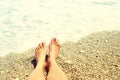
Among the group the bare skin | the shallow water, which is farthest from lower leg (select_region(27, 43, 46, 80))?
the shallow water

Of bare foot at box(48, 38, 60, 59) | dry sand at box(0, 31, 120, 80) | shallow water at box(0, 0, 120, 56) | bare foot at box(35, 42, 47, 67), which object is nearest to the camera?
dry sand at box(0, 31, 120, 80)

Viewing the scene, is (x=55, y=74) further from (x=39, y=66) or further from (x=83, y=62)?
(x=83, y=62)

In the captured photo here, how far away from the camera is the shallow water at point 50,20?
21.7ft

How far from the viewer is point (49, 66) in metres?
3.87

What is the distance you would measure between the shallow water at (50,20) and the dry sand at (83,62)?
3.74ft

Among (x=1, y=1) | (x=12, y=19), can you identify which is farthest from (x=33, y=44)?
(x=1, y=1)

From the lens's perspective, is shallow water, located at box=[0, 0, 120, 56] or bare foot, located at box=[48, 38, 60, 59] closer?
bare foot, located at box=[48, 38, 60, 59]

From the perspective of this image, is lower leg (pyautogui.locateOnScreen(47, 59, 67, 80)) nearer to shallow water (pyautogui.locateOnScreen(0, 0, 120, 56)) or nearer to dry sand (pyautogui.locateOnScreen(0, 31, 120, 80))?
dry sand (pyautogui.locateOnScreen(0, 31, 120, 80))

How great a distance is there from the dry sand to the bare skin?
20cm

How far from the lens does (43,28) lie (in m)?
7.07

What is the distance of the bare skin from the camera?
3.47m

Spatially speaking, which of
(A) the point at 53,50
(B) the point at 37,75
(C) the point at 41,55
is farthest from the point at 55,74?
(A) the point at 53,50

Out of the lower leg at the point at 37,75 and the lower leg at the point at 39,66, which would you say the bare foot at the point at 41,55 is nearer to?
the lower leg at the point at 39,66

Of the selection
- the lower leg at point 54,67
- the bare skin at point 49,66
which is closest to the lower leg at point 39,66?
the bare skin at point 49,66
